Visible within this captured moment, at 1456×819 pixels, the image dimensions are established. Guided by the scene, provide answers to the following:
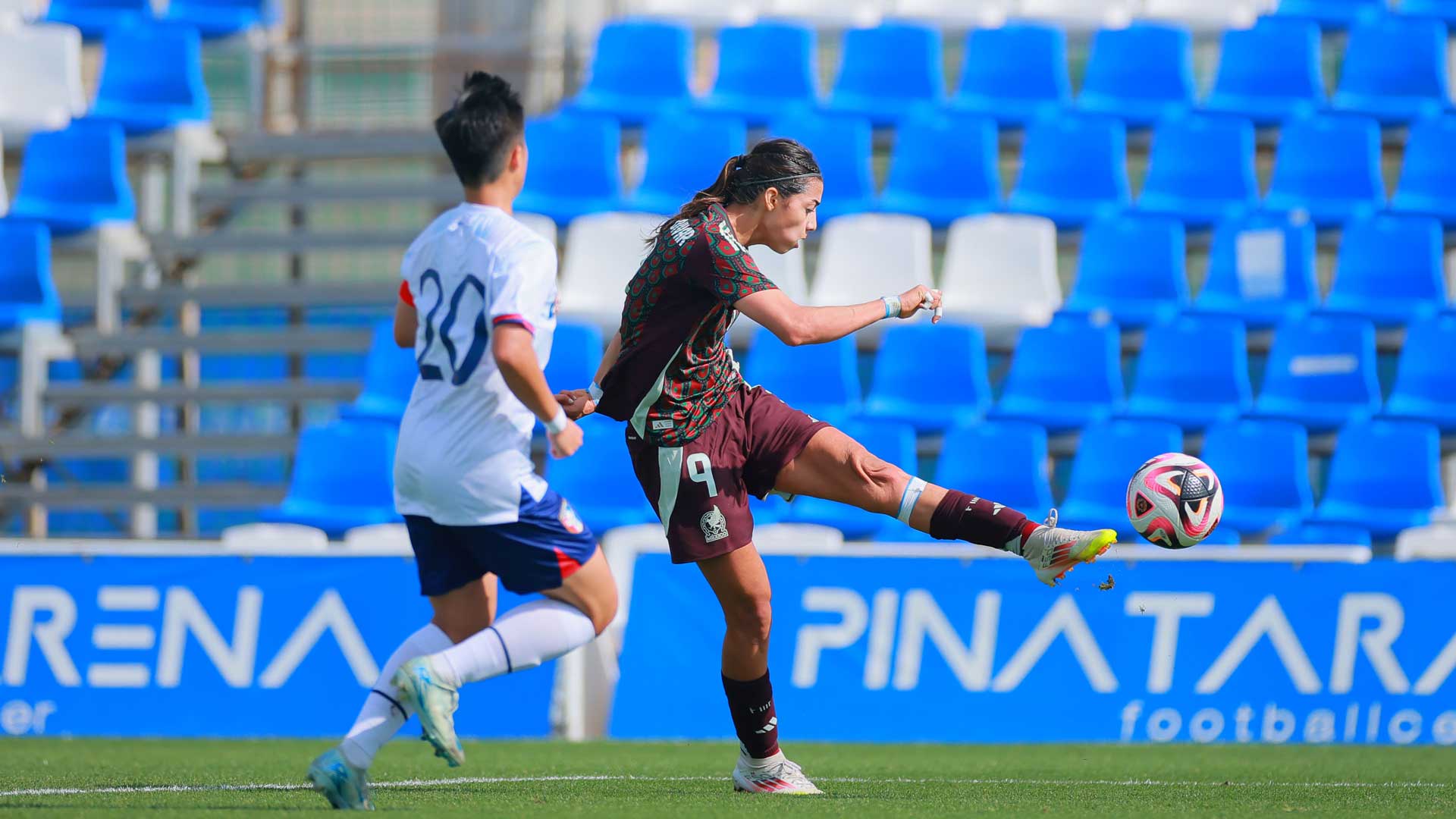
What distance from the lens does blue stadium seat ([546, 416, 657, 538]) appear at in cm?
903

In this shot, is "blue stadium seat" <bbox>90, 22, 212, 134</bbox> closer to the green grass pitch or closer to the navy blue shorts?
the green grass pitch

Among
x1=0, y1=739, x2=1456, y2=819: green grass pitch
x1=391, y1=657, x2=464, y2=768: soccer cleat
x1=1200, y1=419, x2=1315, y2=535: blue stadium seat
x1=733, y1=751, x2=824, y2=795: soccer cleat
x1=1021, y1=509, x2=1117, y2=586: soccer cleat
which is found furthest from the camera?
x1=1200, y1=419, x2=1315, y2=535: blue stadium seat

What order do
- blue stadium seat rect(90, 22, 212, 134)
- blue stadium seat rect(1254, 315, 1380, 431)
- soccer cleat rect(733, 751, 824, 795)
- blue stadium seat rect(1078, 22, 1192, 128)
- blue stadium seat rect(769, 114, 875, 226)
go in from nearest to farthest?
soccer cleat rect(733, 751, 824, 795) < blue stadium seat rect(1254, 315, 1380, 431) < blue stadium seat rect(769, 114, 875, 226) < blue stadium seat rect(90, 22, 212, 134) < blue stadium seat rect(1078, 22, 1192, 128)

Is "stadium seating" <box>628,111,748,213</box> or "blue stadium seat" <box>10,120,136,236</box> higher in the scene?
"stadium seating" <box>628,111,748,213</box>

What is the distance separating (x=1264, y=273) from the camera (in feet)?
34.6

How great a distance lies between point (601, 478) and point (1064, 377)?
9.25 feet

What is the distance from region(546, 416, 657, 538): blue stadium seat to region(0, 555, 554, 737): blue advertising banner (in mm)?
1356

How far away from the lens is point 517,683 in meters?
7.81

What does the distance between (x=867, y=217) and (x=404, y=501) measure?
6973 mm

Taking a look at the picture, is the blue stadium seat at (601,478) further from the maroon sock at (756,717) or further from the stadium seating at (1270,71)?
the stadium seating at (1270,71)

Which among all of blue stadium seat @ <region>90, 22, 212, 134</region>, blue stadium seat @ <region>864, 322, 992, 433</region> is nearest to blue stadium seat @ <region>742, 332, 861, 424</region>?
blue stadium seat @ <region>864, 322, 992, 433</region>

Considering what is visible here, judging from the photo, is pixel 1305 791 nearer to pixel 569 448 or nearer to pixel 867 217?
pixel 569 448

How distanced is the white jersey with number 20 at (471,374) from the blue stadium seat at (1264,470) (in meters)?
6.25

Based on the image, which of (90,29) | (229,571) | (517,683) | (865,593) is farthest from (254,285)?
(865,593)
